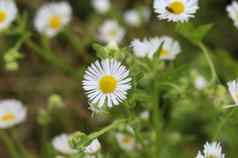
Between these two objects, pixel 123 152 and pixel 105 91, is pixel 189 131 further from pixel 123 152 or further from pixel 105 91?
pixel 105 91

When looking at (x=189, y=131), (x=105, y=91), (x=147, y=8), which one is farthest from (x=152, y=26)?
(x=105, y=91)

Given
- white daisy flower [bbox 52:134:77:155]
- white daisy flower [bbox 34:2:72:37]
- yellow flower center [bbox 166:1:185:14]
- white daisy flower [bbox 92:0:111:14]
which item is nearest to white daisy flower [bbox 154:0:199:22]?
yellow flower center [bbox 166:1:185:14]

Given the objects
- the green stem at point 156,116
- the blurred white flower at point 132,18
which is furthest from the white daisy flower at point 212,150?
the blurred white flower at point 132,18

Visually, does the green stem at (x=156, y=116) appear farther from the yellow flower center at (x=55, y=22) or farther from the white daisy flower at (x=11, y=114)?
the yellow flower center at (x=55, y=22)

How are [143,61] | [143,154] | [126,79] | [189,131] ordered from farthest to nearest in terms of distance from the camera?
[189,131] < [143,154] < [143,61] < [126,79]

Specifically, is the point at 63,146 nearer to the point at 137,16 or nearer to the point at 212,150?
the point at 212,150

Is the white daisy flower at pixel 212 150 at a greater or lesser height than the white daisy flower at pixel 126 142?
lesser

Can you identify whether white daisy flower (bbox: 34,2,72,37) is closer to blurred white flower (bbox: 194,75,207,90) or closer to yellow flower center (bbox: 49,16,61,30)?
yellow flower center (bbox: 49,16,61,30)

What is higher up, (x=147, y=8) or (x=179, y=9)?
(x=147, y=8)
